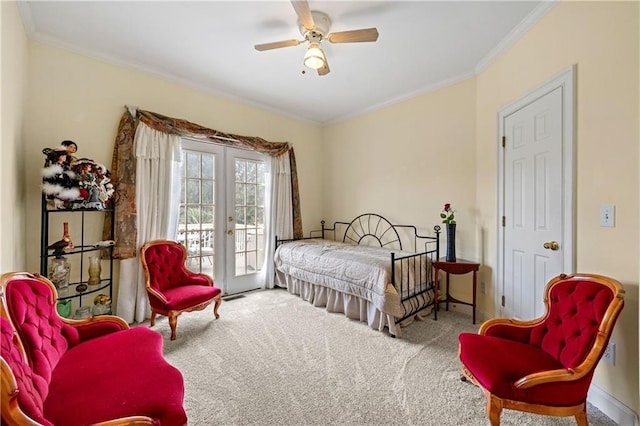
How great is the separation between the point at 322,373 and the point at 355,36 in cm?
256

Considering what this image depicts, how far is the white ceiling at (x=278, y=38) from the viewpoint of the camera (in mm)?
2107

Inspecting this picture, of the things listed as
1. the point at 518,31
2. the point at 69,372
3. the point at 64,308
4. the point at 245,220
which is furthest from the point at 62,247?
the point at 518,31

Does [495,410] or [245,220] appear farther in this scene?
[245,220]

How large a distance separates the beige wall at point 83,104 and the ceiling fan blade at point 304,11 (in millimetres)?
2091

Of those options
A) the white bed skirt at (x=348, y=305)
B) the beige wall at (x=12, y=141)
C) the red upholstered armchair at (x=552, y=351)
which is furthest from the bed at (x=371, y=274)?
the beige wall at (x=12, y=141)

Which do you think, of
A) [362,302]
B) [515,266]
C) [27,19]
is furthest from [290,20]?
[515,266]

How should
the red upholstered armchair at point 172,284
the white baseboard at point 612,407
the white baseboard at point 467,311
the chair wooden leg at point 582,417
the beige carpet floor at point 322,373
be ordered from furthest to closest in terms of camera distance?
the white baseboard at point 467,311
the red upholstered armchair at point 172,284
the beige carpet floor at point 322,373
the white baseboard at point 612,407
the chair wooden leg at point 582,417

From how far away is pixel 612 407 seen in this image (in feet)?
5.22

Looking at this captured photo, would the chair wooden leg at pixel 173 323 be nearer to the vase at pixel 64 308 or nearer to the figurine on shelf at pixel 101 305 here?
the figurine on shelf at pixel 101 305

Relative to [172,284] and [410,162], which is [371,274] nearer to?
[410,162]

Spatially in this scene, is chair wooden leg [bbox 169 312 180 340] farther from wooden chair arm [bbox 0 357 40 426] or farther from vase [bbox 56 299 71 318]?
wooden chair arm [bbox 0 357 40 426]

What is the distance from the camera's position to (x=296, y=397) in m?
1.76

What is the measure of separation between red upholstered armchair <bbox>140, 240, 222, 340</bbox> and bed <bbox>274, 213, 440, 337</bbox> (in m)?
1.17

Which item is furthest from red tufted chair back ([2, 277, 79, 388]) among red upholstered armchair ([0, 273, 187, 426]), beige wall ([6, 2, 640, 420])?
beige wall ([6, 2, 640, 420])
